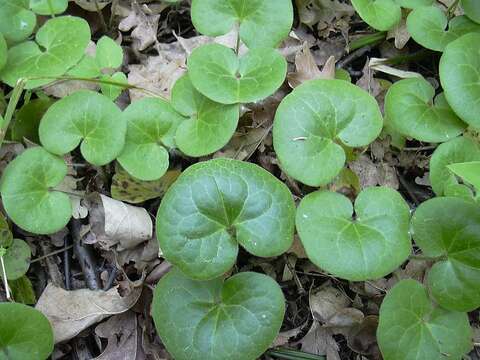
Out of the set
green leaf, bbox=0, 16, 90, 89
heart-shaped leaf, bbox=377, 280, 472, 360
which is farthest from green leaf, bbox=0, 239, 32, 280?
heart-shaped leaf, bbox=377, 280, 472, 360

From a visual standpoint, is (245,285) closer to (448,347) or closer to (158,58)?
(448,347)

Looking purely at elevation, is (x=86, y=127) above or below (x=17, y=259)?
above

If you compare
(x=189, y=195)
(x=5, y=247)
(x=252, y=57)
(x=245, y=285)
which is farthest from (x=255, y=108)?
(x=5, y=247)

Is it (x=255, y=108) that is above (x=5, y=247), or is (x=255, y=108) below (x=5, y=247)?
above

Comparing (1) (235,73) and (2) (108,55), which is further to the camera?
(2) (108,55)

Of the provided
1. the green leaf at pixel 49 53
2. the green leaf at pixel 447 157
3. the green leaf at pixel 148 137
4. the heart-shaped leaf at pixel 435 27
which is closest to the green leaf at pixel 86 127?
the green leaf at pixel 148 137

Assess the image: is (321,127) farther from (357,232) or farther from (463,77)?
(463,77)

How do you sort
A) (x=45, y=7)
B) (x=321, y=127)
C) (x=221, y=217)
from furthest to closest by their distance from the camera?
(x=45, y=7) < (x=321, y=127) < (x=221, y=217)

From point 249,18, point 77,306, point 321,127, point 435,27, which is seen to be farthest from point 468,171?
point 77,306
